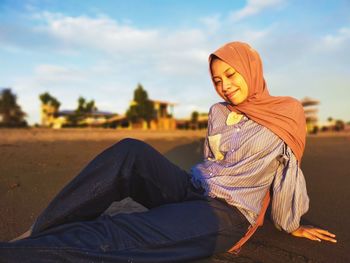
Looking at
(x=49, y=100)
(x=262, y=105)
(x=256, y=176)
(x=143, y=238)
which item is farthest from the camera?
(x=49, y=100)

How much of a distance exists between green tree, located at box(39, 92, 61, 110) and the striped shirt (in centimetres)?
4285

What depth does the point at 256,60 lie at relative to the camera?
2.58m

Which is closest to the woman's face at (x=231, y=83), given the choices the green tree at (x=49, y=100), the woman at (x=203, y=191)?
the woman at (x=203, y=191)

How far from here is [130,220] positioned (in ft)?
6.16

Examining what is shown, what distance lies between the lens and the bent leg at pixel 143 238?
1.67m

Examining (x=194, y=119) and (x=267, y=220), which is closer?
(x=267, y=220)

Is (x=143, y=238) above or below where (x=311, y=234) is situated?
above

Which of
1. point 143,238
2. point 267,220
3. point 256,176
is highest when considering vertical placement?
point 256,176

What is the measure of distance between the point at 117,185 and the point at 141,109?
3011 centimetres

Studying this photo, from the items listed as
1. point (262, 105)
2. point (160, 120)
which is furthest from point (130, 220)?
point (160, 120)

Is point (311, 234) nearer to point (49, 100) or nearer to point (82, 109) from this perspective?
point (82, 109)

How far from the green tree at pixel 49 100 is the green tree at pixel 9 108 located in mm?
11963

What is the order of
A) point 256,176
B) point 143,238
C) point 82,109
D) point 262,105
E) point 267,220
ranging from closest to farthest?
1. point 143,238
2. point 256,176
3. point 262,105
4. point 267,220
5. point 82,109

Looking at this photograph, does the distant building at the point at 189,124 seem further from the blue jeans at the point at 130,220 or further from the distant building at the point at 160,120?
the blue jeans at the point at 130,220
